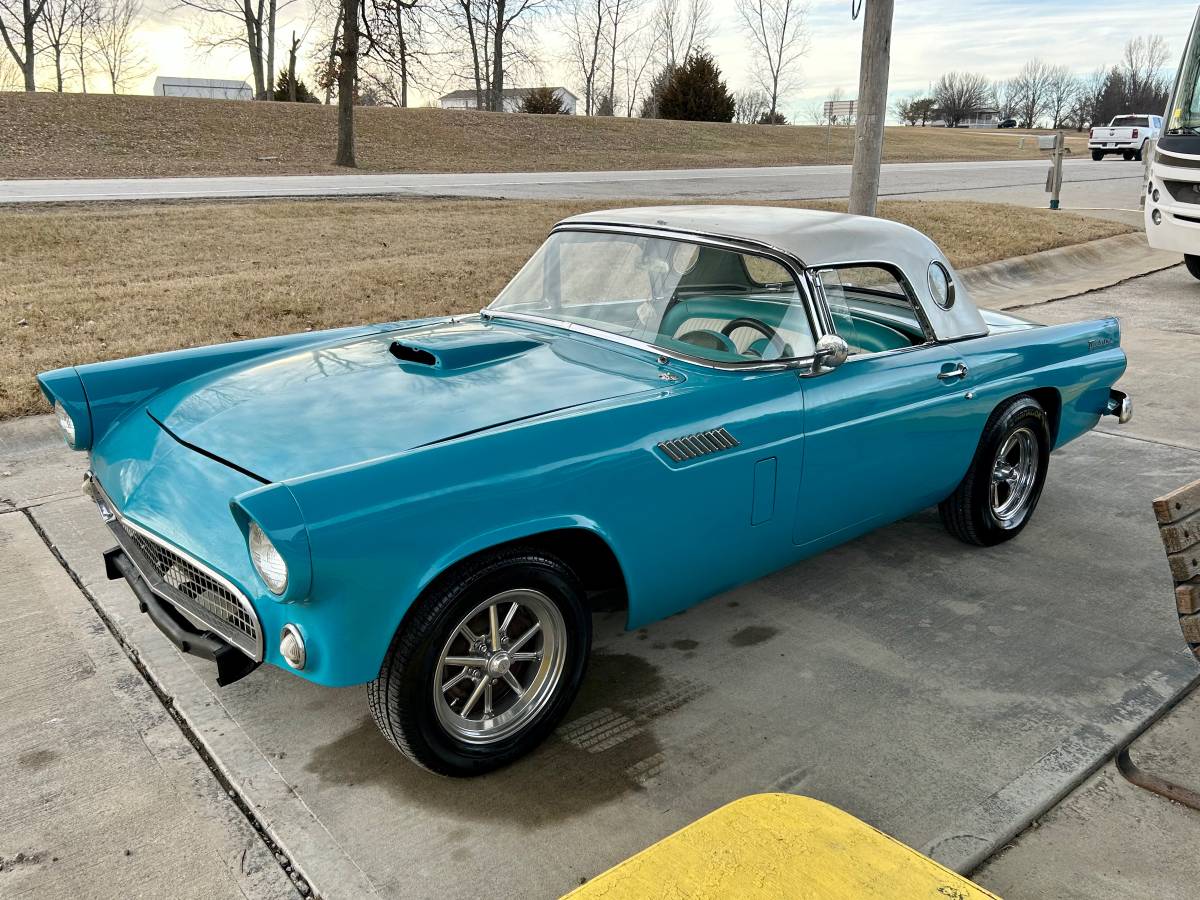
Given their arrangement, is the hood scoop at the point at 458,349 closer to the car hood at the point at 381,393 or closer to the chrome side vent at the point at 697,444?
the car hood at the point at 381,393

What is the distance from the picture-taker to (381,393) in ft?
10.3

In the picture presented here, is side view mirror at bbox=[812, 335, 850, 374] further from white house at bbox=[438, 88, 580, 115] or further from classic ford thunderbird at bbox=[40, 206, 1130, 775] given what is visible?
white house at bbox=[438, 88, 580, 115]

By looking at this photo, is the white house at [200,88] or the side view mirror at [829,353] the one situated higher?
the white house at [200,88]

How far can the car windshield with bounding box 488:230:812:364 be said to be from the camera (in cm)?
351

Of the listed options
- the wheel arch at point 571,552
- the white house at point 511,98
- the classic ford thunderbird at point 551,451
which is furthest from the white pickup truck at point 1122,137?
the wheel arch at point 571,552

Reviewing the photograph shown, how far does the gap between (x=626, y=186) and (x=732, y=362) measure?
59.2 ft

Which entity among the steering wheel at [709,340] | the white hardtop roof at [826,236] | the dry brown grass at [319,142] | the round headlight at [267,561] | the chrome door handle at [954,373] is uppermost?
the dry brown grass at [319,142]

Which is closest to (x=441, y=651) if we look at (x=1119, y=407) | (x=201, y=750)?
(x=201, y=750)

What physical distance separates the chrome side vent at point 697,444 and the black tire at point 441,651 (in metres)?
0.49

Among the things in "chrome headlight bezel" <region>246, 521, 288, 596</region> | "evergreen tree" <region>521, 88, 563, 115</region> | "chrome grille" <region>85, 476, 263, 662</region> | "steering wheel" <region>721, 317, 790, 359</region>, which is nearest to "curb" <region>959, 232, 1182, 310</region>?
"steering wheel" <region>721, 317, 790, 359</region>

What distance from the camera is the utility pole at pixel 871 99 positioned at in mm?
8086

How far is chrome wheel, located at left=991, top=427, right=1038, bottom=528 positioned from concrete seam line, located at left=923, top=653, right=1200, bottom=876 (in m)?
1.28

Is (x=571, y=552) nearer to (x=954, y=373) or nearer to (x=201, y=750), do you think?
(x=201, y=750)

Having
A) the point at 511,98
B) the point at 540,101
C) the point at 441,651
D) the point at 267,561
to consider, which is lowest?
the point at 441,651
